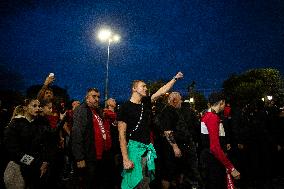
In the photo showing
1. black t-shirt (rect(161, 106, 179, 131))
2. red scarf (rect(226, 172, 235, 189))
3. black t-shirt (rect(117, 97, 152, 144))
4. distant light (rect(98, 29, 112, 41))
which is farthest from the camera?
distant light (rect(98, 29, 112, 41))

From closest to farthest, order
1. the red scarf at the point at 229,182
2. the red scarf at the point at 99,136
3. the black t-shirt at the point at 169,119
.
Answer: the red scarf at the point at 229,182 < the red scarf at the point at 99,136 < the black t-shirt at the point at 169,119

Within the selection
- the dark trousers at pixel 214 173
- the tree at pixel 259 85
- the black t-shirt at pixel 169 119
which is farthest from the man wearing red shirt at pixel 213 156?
the tree at pixel 259 85

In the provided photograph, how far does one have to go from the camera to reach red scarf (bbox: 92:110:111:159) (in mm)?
5910

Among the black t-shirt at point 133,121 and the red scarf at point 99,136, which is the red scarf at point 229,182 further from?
the red scarf at point 99,136

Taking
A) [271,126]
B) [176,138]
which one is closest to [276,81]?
[271,126]

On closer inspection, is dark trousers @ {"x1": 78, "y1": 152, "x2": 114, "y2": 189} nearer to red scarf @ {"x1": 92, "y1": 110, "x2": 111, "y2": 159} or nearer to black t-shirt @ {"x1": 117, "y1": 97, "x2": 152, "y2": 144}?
red scarf @ {"x1": 92, "y1": 110, "x2": 111, "y2": 159}

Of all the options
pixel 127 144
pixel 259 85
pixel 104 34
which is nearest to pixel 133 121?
pixel 127 144

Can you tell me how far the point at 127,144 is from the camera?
4.89 meters

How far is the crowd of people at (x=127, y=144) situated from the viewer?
4.77m

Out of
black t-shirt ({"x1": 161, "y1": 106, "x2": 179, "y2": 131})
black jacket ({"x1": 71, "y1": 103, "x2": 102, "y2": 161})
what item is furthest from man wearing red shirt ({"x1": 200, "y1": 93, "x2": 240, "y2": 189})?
black jacket ({"x1": 71, "y1": 103, "x2": 102, "y2": 161})

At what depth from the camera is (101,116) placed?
6.41 meters

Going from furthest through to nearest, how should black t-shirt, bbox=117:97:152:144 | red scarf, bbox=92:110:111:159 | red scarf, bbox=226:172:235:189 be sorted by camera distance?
1. red scarf, bbox=92:110:111:159
2. red scarf, bbox=226:172:235:189
3. black t-shirt, bbox=117:97:152:144

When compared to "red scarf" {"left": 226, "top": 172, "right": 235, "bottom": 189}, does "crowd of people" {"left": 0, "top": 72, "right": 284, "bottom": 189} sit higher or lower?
higher

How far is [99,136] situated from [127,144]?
1.19 meters
